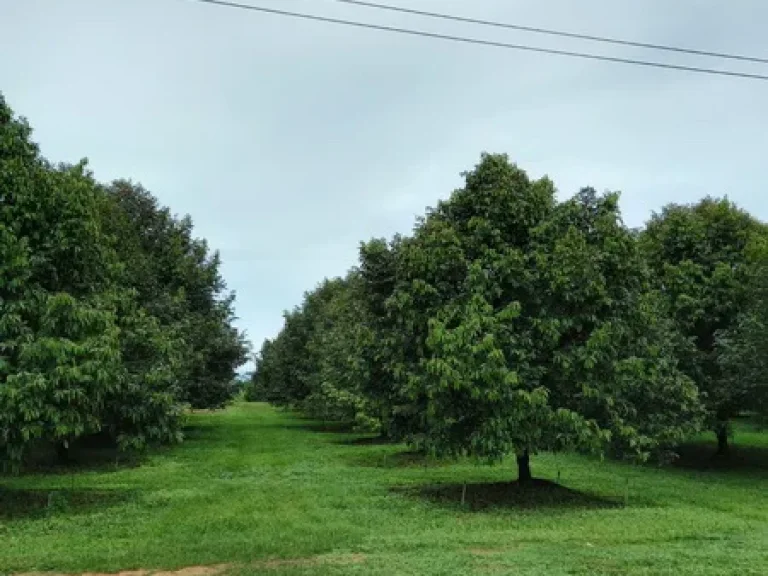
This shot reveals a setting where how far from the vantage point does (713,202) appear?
23078 millimetres

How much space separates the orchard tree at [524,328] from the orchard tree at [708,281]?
20.3ft

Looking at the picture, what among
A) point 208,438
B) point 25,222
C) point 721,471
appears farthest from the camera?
point 208,438

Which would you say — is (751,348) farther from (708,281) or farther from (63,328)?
(63,328)

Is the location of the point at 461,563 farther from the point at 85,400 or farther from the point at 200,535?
the point at 85,400

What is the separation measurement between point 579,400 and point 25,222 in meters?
9.62

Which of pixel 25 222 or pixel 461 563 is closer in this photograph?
pixel 461 563

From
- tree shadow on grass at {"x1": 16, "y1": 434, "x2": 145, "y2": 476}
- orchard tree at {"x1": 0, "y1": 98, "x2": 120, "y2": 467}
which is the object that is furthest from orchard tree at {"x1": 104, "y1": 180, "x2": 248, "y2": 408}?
orchard tree at {"x1": 0, "y1": 98, "x2": 120, "y2": 467}

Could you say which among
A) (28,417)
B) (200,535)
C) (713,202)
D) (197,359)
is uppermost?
(713,202)

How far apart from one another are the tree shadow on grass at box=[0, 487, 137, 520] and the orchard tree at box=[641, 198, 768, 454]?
1427 centimetres

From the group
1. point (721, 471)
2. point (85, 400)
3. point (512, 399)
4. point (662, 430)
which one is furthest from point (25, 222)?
point (721, 471)

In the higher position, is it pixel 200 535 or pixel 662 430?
Answer: pixel 662 430

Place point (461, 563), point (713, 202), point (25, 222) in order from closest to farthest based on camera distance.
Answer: point (461, 563) < point (25, 222) < point (713, 202)

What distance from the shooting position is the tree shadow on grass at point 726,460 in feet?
70.9

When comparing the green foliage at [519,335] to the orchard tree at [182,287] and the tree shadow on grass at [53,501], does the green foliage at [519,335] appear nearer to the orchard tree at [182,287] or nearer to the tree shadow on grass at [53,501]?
the tree shadow on grass at [53,501]
